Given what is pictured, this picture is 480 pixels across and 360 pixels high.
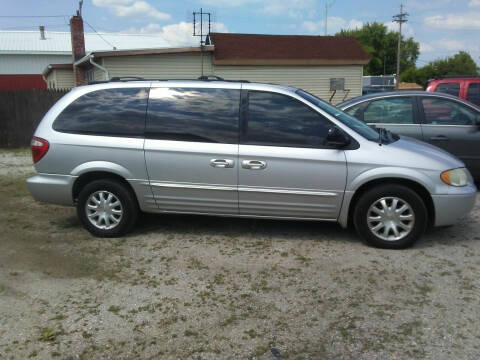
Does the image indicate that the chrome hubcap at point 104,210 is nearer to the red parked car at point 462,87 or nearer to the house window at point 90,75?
the red parked car at point 462,87

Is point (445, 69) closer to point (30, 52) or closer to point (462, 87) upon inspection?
point (30, 52)

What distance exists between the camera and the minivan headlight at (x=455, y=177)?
183 inches

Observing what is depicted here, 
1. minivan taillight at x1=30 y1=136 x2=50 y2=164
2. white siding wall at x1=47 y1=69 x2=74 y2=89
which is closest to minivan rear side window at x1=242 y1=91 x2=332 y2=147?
minivan taillight at x1=30 y1=136 x2=50 y2=164

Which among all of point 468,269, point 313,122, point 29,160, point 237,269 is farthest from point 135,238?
point 29,160

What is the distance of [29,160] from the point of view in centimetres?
1109

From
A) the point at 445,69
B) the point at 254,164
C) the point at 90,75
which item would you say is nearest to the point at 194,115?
the point at 254,164

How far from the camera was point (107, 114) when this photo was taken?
509 cm

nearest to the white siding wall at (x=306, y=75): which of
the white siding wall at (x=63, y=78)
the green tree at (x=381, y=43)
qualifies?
the white siding wall at (x=63, y=78)

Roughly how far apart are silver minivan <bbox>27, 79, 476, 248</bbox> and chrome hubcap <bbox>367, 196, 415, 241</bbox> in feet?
0.04

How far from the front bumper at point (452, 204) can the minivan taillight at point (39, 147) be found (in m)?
4.28

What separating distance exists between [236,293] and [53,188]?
2.63 m

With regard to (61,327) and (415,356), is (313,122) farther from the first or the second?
(61,327)

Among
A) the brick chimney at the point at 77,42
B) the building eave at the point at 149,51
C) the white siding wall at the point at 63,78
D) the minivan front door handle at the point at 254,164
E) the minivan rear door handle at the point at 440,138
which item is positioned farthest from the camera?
the white siding wall at the point at 63,78

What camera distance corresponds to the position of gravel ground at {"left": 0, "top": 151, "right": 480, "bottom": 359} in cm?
311
